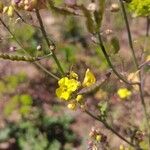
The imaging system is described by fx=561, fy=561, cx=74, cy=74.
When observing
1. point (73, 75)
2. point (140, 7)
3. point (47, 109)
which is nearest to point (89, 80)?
point (73, 75)

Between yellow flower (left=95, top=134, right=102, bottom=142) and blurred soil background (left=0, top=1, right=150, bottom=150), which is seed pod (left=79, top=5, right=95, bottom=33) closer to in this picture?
yellow flower (left=95, top=134, right=102, bottom=142)

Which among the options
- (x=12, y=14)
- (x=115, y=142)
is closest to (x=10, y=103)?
(x=115, y=142)

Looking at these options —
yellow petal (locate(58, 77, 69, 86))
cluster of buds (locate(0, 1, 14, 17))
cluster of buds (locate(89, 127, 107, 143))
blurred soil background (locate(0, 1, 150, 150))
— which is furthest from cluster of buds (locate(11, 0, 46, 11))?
blurred soil background (locate(0, 1, 150, 150))

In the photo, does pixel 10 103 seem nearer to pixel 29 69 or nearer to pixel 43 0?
pixel 29 69

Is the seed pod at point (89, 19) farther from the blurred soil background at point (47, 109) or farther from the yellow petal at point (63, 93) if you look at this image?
the blurred soil background at point (47, 109)

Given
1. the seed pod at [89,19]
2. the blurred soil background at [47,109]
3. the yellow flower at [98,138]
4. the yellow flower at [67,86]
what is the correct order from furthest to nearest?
the blurred soil background at [47,109], the yellow flower at [98,138], the yellow flower at [67,86], the seed pod at [89,19]

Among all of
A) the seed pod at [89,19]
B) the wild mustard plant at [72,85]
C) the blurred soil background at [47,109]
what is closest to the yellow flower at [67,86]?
the wild mustard plant at [72,85]
